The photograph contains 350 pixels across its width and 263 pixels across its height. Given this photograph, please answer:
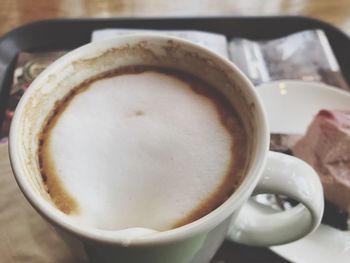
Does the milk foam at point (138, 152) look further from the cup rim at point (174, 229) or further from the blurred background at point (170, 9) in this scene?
the blurred background at point (170, 9)

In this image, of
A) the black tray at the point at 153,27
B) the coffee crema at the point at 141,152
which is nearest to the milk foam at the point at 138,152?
the coffee crema at the point at 141,152

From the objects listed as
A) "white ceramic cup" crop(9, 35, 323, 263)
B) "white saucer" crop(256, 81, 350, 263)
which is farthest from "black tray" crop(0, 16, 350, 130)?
"white ceramic cup" crop(9, 35, 323, 263)

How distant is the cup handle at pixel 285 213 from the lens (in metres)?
0.51

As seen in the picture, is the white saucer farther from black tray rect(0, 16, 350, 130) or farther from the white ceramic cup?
the white ceramic cup

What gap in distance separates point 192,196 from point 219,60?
A: 20 cm

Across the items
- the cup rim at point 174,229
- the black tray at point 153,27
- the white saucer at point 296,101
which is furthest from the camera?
the black tray at point 153,27

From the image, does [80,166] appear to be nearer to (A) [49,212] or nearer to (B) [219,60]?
(A) [49,212]

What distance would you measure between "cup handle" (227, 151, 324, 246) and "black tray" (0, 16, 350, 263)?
0.53 metres

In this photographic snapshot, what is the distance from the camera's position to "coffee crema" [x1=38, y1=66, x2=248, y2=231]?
512 mm

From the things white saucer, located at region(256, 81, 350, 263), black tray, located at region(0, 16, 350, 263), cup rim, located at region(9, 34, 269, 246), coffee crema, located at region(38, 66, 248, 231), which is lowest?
white saucer, located at region(256, 81, 350, 263)

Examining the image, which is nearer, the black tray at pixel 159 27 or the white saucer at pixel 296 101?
the white saucer at pixel 296 101

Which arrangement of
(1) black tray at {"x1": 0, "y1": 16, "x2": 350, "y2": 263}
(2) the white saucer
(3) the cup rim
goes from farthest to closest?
(1) black tray at {"x1": 0, "y1": 16, "x2": 350, "y2": 263} < (2) the white saucer < (3) the cup rim

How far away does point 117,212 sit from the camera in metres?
0.51

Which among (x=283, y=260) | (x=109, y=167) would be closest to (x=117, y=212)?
(x=109, y=167)
